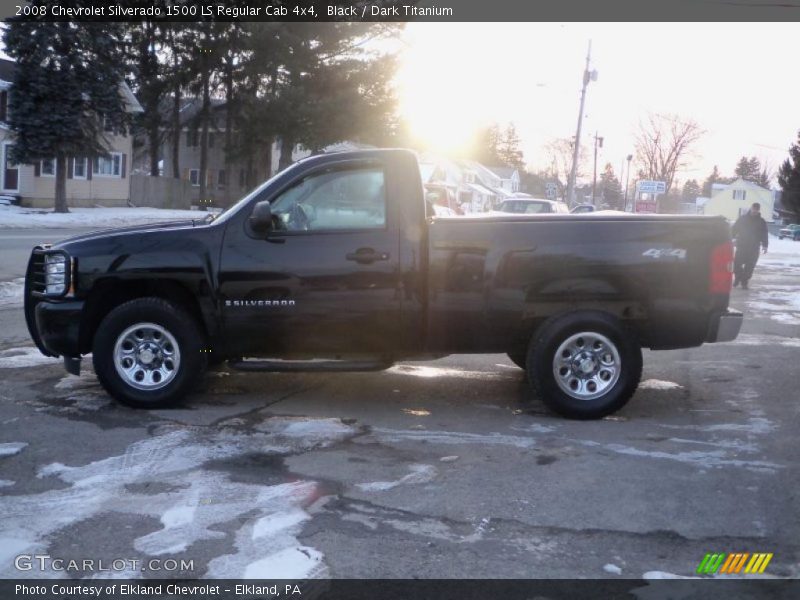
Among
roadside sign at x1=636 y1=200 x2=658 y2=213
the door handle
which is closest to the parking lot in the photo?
the door handle

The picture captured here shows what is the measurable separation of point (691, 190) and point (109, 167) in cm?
11252

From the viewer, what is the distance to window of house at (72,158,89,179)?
45094 millimetres

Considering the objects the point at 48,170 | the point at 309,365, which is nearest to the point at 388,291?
the point at 309,365

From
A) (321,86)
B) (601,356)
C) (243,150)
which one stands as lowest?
(601,356)

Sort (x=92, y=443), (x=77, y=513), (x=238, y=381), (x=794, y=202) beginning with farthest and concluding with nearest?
(x=794, y=202), (x=238, y=381), (x=92, y=443), (x=77, y=513)

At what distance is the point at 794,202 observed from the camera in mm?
72562

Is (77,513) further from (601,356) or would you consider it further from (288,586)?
(601,356)

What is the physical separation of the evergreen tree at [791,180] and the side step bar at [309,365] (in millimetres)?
73142

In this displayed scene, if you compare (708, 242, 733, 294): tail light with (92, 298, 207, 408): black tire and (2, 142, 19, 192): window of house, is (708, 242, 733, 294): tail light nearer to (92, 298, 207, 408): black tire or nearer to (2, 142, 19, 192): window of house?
(92, 298, 207, 408): black tire

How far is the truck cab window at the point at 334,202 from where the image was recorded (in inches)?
270

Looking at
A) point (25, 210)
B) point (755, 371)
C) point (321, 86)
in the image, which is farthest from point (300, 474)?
point (321, 86)

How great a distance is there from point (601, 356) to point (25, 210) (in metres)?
37.4

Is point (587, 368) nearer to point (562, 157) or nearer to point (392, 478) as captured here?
point (392, 478)

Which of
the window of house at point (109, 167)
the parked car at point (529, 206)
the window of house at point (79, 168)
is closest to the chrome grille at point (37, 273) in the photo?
the parked car at point (529, 206)
